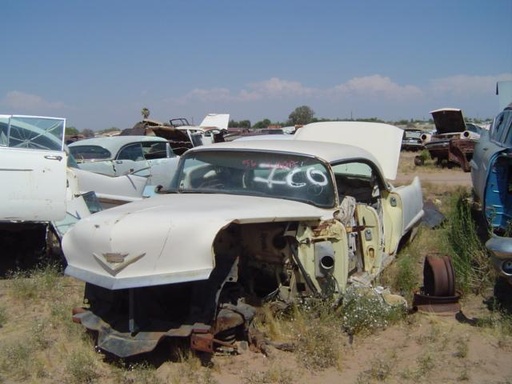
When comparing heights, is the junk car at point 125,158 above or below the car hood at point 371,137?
below

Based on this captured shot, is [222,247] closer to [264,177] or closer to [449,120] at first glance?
[264,177]

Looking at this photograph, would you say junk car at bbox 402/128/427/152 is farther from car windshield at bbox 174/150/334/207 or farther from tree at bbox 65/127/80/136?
car windshield at bbox 174/150/334/207

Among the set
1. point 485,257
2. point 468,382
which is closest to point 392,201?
point 485,257

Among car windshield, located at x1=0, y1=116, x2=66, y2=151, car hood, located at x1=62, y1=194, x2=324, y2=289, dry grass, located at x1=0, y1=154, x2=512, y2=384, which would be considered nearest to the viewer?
car hood, located at x1=62, y1=194, x2=324, y2=289

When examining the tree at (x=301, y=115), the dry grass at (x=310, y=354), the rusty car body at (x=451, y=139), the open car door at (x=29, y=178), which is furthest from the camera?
the tree at (x=301, y=115)

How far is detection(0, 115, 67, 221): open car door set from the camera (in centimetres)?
590

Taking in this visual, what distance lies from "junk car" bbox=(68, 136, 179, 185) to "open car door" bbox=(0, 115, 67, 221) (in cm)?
295

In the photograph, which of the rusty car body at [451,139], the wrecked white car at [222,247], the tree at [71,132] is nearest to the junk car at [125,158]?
the wrecked white car at [222,247]

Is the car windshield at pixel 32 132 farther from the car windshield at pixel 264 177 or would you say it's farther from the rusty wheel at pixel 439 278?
the rusty wheel at pixel 439 278

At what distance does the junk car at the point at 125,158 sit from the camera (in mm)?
9719

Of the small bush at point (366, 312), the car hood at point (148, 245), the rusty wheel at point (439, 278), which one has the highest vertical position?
the car hood at point (148, 245)

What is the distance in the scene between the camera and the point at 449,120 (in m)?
21.5

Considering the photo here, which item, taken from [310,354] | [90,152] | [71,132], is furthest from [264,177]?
[71,132]

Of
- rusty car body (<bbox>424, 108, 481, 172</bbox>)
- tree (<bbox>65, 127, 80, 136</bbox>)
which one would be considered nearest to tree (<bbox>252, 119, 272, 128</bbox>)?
tree (<bbox>65, 127, 80, 136</bbox>)
